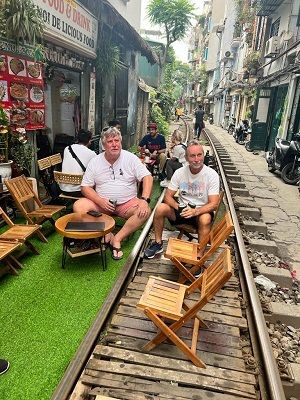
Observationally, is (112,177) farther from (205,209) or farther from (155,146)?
(155,146)

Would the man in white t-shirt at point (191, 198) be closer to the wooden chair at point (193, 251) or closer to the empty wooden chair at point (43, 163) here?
the wooden chair at point (193, 251)

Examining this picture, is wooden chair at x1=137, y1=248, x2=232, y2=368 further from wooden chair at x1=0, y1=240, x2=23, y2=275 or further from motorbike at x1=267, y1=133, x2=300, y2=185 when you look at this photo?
motorbike at x1=267, y1=133, x2=300, y2=185

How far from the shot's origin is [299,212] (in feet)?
24.3

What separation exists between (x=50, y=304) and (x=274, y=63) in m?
16.7

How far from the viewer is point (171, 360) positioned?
2723mm

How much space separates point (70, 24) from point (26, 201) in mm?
3983

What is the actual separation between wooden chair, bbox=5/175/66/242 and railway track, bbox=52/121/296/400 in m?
1.90

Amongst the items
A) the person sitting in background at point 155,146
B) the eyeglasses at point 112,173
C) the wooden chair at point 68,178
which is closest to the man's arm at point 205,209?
the eyeglasses at point 112,173

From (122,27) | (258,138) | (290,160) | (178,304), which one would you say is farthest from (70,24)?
(258,138)

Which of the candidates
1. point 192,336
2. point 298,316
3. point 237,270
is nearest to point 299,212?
point 237,270

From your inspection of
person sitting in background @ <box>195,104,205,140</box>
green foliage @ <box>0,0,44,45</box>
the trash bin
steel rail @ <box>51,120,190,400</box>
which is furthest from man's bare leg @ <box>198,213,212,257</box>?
person sitting in background @ <box>195,104,205,140</box>

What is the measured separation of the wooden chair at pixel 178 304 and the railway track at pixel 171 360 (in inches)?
5.1

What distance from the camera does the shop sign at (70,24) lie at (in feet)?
18.8

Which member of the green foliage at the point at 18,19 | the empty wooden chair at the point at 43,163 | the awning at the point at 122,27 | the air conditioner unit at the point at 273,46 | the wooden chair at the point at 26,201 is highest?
the air conditioner unit at the point at 273,46
